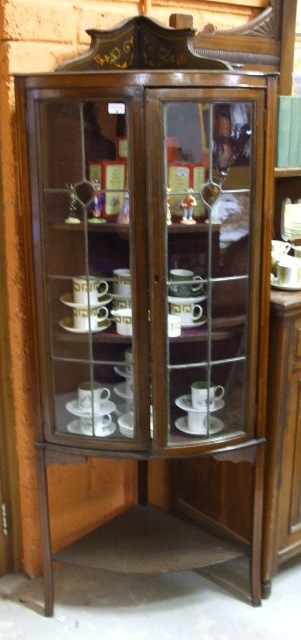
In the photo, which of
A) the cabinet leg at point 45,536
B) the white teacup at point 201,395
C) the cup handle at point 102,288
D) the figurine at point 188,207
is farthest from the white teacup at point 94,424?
the figurine at point 188,207

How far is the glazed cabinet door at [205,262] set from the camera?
1546 mm

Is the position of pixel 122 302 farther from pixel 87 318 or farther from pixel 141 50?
pixel 141 50

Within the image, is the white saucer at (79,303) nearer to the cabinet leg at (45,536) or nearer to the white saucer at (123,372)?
the white saucer at (123,372)

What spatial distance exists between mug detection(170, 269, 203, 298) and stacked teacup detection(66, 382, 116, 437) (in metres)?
0.33

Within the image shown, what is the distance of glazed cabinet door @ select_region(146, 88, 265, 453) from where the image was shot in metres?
1.55

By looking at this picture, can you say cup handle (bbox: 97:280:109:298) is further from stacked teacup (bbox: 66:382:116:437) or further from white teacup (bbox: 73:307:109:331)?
stacked teacup (bbox: 66:382:116:437)

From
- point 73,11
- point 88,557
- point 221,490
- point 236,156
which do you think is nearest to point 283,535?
point 221,490

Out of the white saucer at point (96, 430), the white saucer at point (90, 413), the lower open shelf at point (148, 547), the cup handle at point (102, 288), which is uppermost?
the cup handle at point (102, 288)

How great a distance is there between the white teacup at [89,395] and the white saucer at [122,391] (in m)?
0.03

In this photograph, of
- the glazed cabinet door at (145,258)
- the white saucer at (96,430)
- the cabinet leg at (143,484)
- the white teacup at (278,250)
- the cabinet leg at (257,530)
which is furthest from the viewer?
the cabinet leg at (143,484)

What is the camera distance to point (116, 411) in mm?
1802

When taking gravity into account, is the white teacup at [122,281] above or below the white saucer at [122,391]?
above

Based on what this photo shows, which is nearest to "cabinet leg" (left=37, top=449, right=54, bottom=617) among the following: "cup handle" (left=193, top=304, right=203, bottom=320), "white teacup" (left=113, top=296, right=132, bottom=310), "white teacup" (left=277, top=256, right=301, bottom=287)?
"white teacup" (left=113, top=296, right=132, bottom=310)

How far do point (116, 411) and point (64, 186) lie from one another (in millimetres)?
616
